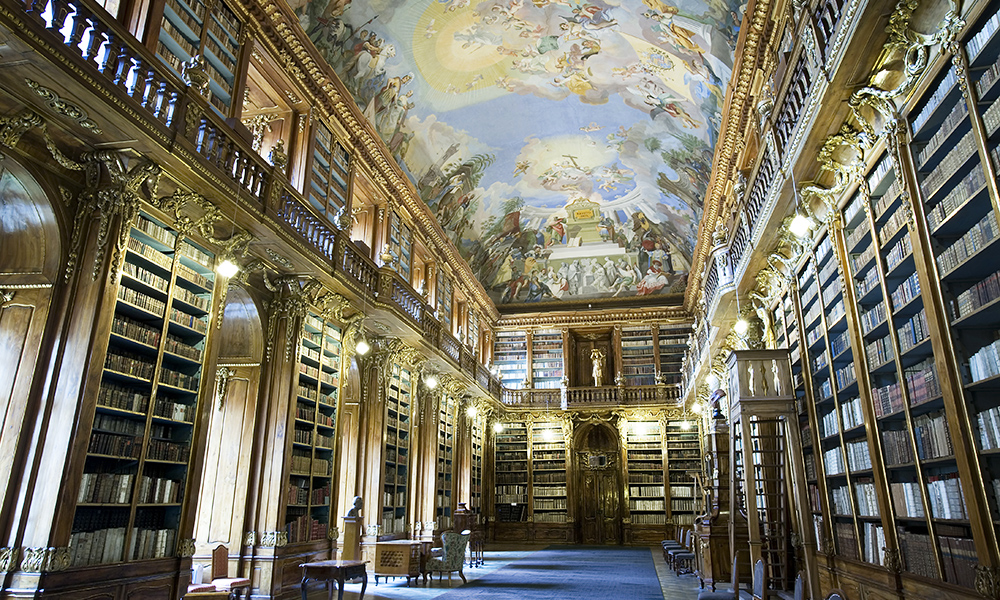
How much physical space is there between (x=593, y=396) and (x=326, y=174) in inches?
484

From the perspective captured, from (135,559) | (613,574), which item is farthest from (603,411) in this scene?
(135,559)

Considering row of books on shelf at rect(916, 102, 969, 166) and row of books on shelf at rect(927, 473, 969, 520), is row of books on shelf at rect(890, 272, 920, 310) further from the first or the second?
row of books on shelf at rect(927, 473, 969, 520)

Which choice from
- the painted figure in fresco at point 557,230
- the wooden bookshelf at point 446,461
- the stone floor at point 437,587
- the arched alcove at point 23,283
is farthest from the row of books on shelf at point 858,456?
the painted figure in fresco at point 557,230

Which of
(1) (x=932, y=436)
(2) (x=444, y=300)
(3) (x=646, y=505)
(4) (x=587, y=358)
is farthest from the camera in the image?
(4) (x=587, y=358)

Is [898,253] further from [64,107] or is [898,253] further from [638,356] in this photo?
[638,356]

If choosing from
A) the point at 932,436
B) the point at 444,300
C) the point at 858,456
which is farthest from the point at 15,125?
the point at 444,300

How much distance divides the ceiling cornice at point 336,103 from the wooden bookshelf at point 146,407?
358cm

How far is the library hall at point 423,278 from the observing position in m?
4.50

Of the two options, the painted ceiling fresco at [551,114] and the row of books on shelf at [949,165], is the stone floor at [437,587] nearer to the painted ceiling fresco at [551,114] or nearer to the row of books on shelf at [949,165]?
the row of books on shelf at [949,165]

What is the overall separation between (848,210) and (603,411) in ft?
47.0

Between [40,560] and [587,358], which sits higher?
[587,358]

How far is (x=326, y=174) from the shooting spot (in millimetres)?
10180

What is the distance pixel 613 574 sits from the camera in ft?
36.5

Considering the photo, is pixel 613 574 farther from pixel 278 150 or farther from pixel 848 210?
pixel 278 150
